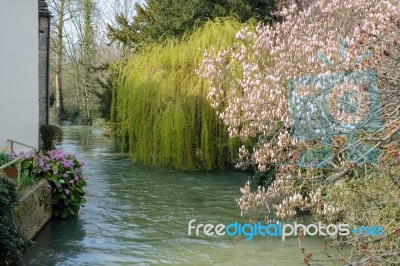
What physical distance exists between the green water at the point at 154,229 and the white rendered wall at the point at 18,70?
2373 mm

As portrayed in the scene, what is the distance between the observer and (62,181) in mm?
9977

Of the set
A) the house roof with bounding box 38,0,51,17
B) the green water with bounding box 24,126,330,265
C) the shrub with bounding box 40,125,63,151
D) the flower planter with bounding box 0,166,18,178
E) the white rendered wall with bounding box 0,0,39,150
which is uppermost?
the house roof with bounding box 38,0,51,17

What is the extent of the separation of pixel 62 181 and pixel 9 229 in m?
3.14

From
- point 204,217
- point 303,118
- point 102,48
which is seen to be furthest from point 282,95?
point 102,48

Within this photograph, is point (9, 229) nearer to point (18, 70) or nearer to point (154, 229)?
point (154, 229)

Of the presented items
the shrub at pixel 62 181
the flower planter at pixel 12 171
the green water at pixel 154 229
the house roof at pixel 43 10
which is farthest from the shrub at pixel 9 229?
the house roof at pixel 43 10

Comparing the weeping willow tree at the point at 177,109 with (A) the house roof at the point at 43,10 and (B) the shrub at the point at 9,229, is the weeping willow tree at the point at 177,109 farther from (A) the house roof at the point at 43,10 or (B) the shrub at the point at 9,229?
(B) the shrub at the point at 9,229

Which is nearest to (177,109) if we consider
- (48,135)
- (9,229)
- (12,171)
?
(48,135)

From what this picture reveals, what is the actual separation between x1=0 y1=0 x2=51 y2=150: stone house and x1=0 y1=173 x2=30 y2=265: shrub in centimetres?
594

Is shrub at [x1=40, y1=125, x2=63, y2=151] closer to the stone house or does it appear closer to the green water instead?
the green water

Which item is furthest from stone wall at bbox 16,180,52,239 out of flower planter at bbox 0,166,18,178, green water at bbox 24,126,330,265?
flower planter at bbox 0,166,18,178

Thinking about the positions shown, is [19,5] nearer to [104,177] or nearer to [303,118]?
[104,177]

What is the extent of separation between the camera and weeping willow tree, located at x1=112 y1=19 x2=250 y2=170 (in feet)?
54.8

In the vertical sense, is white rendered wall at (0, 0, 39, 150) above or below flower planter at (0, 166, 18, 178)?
above
